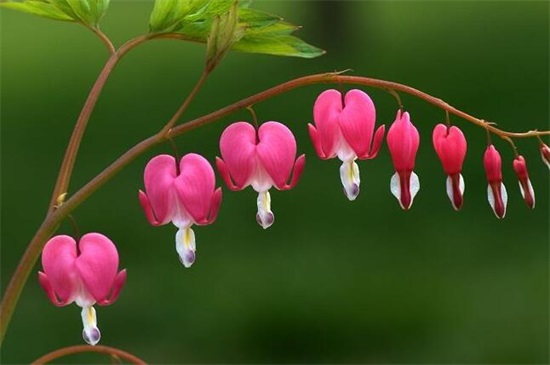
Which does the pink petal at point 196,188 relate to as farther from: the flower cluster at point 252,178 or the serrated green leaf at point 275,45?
the serrated green leaf at point 275,45

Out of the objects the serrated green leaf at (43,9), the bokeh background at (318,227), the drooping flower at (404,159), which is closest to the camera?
the drooping flower at (404,159)

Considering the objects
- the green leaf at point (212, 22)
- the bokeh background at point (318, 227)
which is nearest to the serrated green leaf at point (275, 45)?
the green leaf at point (212, 22)

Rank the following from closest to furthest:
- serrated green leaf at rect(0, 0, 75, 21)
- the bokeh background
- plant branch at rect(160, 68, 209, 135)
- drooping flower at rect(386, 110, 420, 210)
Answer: plant branch at rect(160, 68, 209, 135), drooping flower at rect(386, 110, 420, 210), serrated green leaf at rect(0, 0, 75, 21), the bokeh background

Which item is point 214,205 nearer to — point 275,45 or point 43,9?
point 275,45

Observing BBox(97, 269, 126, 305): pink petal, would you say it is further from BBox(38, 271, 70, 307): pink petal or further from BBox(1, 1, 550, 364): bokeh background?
BBox(1, 1, 550, 364): bokeh background

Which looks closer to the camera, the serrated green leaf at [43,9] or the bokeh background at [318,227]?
the serrated green leaf at [43,9]

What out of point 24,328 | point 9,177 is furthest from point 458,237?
point 9,177

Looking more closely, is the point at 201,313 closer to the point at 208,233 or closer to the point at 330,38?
the point at 208,233

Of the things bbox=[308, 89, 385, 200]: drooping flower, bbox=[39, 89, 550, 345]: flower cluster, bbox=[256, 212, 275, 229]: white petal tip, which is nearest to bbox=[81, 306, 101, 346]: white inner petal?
bbox=[39, 89, 550, 345]: flower cluster

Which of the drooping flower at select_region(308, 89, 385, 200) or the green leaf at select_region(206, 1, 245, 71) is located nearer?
the green leaf at select_region(206, 1, 245, 71)
